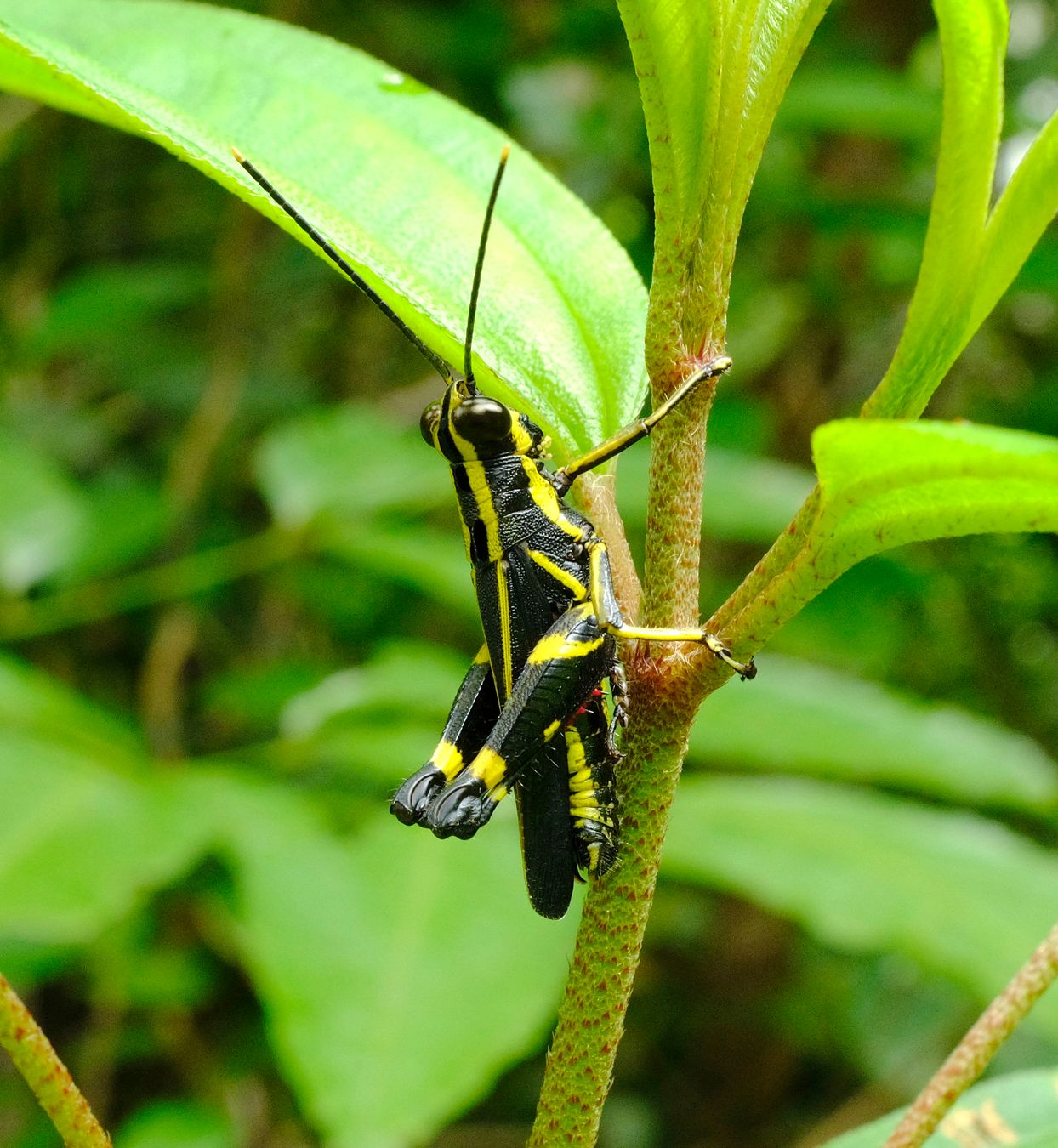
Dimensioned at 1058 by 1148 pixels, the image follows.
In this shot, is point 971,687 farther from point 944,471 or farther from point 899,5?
point 944,471

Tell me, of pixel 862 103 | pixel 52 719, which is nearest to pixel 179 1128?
pixel 52 719

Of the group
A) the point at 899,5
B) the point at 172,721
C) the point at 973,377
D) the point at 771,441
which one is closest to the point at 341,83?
the point at 172,721

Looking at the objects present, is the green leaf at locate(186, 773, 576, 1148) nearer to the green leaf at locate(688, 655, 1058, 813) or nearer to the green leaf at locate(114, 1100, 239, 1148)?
the green leaf at locate(688, 655, 1058, 813)

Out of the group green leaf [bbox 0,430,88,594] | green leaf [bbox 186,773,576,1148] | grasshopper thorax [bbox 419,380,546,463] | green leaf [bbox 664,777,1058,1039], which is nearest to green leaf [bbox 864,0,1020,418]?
grasshopper thorax [bbox 419,380,546,463]

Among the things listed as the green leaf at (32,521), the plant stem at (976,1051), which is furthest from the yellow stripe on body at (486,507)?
the green leaf at (32,521)

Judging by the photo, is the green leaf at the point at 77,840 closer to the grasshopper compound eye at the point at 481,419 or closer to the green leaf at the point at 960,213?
the grasshopper compound eye at the point at 481,419

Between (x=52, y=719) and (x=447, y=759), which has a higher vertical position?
(x=447, y=759)

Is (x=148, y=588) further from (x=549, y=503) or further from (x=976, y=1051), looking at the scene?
(x=976, y=1051)

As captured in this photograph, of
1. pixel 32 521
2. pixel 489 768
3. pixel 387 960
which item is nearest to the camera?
pixel 489 768
